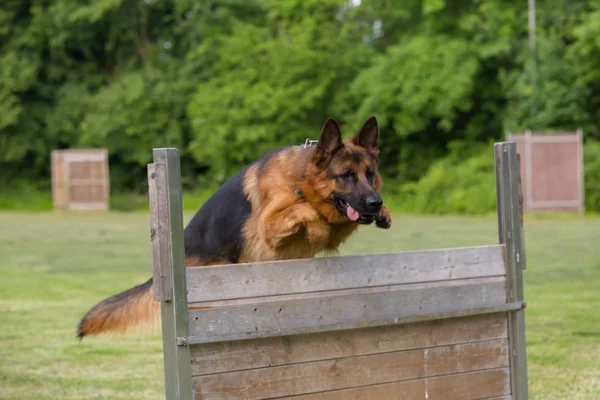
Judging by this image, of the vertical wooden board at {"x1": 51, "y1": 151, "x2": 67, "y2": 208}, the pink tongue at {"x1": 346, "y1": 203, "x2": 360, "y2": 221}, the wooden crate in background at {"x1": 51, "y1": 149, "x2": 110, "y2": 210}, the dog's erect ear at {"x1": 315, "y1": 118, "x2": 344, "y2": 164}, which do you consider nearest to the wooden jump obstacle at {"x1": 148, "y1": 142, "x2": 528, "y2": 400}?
the pink tongue at {"x1": 346, "y1": 203, "x2": 360, "y2": 221}

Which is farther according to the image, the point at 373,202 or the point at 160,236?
the point at 373,202

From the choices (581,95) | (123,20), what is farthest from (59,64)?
(581,95)

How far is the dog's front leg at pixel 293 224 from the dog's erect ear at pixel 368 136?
476 mm

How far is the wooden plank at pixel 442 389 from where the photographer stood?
394 centimetres

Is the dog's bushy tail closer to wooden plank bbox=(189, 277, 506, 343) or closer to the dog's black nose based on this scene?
wooden plank bbox=(189, 277, 506, 343)

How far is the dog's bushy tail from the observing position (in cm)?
425

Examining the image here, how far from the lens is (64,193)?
29.9m

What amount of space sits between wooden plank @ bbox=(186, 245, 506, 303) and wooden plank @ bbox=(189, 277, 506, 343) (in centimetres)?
5

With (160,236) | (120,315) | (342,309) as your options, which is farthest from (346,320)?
(120,315)

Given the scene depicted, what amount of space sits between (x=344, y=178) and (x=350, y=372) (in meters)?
0.97

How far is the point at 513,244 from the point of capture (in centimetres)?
434

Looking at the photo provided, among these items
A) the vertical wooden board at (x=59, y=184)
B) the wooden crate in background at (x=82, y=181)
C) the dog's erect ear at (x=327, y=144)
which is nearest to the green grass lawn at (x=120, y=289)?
the dog's erect ear at (x=327, y=144)

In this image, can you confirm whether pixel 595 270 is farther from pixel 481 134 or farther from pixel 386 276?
pixel 481 134

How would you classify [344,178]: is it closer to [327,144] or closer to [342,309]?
[327,144]
